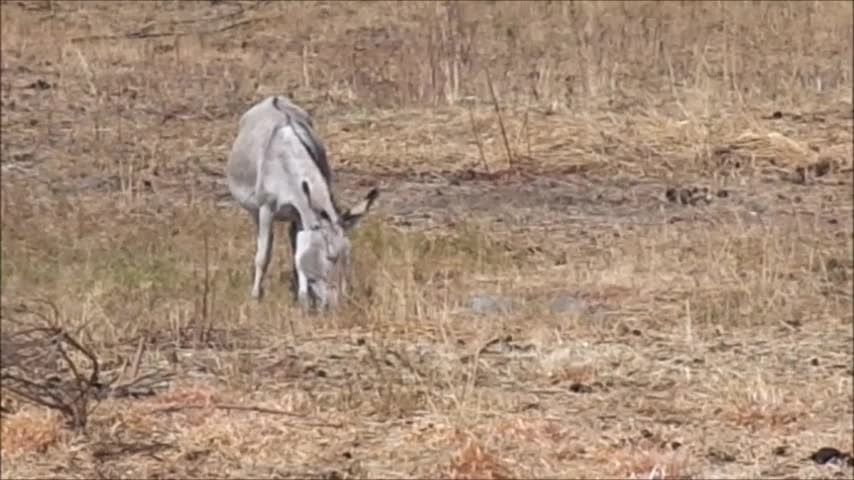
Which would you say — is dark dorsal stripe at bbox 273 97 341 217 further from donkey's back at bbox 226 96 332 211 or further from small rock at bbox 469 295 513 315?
small rock at bbox 469 295 513 315

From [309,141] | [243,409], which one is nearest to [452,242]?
[309,141]

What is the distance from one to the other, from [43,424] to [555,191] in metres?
6.26

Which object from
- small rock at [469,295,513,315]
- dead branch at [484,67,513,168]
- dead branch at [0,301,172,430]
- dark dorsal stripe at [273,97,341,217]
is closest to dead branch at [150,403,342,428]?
dead branch at [0,301,172,430]

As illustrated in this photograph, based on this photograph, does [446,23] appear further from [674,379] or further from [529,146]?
[674,379]

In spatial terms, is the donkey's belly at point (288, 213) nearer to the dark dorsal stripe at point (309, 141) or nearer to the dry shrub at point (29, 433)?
the dark dorsal stripe at point (309, 141)

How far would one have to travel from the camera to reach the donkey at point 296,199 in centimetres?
904

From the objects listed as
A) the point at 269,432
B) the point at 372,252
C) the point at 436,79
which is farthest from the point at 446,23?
the point at 269,432

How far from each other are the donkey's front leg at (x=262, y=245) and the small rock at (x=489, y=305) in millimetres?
→ 1063

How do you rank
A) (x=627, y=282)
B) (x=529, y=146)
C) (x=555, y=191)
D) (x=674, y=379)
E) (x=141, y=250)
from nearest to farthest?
(x=674, y=379) → (x=627, y=282) → (x=141, y=250) → (x=555, y=191) → (x=529, y=146)

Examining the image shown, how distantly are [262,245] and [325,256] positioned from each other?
0.57 metres

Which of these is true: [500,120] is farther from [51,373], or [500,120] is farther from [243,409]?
[243,409]

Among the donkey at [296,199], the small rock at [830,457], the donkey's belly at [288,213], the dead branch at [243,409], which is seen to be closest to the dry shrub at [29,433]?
the dead branch at [243,409]

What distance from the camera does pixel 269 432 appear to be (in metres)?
6.55

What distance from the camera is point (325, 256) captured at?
29.8ft
